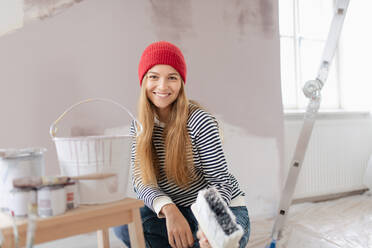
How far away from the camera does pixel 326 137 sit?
8.28 feet

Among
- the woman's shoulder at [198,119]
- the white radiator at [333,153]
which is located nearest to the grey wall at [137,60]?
the white radiator at [333,153]

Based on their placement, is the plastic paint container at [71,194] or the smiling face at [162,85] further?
the smiling face at [162,85]

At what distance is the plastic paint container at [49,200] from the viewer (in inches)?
26.4

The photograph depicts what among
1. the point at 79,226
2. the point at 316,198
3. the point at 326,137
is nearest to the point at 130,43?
the point at 79,226

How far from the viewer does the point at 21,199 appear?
0.68 meters

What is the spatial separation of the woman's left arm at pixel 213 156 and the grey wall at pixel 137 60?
732 millimetres

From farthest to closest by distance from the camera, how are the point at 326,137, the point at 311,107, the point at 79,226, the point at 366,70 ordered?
the point at 366,70, the point at 326,137, the point at 311,107, the point at 79,226

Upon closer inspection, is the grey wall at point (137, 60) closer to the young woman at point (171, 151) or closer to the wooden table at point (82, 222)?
the young woman at point (171, 151)

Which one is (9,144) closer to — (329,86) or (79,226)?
(79,226)

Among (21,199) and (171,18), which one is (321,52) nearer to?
(171,18)

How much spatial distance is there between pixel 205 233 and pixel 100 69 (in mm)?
1115

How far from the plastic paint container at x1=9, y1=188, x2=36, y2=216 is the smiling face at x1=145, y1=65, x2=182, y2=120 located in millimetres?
544

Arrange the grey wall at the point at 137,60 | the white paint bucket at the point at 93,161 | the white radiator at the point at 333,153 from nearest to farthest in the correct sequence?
the white paint bucket at the point at 93,161 → the grey wall at the point at 137,60 → the white radiator at the point at 333,153

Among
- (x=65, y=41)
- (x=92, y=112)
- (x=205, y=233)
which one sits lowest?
(x=205, y=233)
